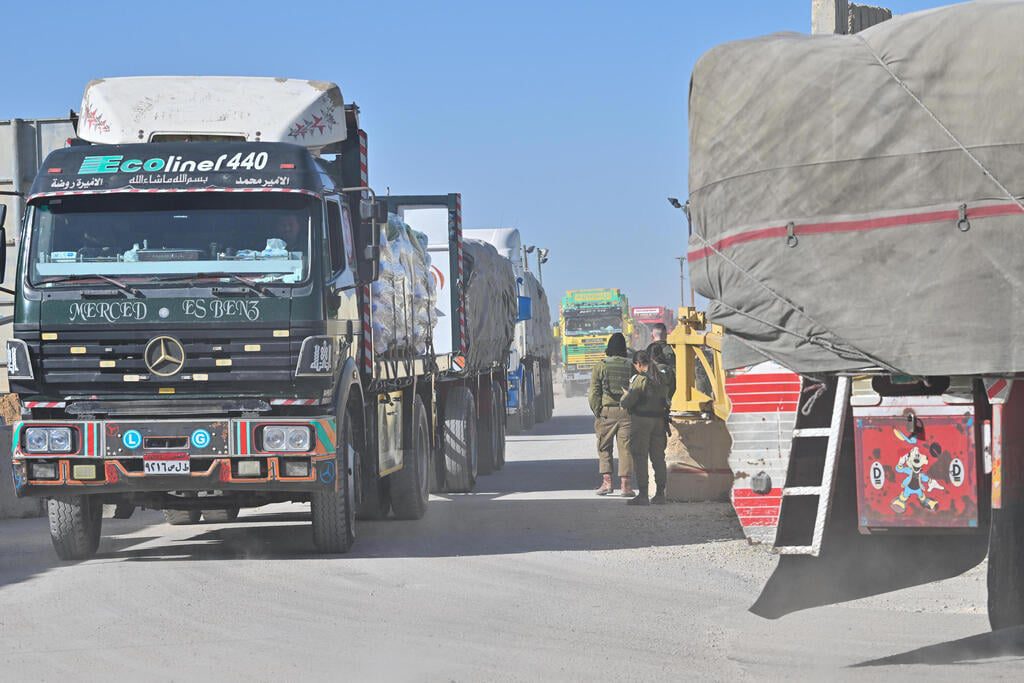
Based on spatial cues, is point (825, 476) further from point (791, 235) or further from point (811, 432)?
point (791, 235)

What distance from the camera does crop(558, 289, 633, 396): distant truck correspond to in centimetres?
5609

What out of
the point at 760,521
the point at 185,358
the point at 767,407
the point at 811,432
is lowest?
the point at 760,521

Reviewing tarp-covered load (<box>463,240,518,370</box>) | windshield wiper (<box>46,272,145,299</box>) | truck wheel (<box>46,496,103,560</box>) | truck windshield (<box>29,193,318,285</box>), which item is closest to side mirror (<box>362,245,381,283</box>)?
truck windshield (<box>29,193,318,285</box>)

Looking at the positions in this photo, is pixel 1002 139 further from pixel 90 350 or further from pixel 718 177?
pixel 90 350

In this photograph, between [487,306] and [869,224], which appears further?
[487,306]

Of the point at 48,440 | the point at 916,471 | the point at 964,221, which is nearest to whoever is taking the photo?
the point at 964,221

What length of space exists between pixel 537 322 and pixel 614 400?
21.5 metres

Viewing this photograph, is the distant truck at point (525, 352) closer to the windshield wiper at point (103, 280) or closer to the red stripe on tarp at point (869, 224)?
the windshield wiper at point (103, 280)

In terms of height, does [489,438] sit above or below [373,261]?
below

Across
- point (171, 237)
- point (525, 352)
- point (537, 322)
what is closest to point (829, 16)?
point (171, 237)

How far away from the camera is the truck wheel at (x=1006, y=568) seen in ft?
23.4

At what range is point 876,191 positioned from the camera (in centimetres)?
690

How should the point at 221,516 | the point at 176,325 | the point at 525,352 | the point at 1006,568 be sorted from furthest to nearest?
the point at 525,352 < the point at 221,516 < the point at 176,325 < the point at 1006,568

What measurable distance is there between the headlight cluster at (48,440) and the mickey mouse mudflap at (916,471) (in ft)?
21.4
